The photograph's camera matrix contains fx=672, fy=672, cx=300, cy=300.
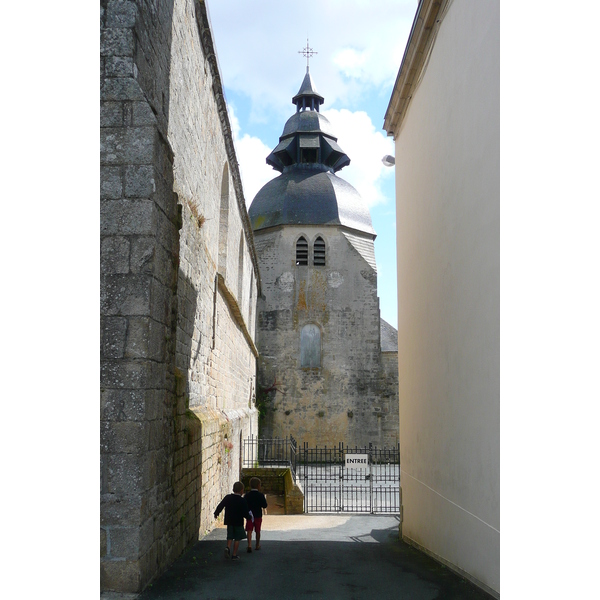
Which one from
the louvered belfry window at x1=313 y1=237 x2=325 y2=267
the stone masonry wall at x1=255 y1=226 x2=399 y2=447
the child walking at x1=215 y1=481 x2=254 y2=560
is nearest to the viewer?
the child walking at x1=215 y1=481 x2=254 y2=560

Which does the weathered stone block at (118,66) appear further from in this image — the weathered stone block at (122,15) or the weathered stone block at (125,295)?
the weathered stone block at (125,295)

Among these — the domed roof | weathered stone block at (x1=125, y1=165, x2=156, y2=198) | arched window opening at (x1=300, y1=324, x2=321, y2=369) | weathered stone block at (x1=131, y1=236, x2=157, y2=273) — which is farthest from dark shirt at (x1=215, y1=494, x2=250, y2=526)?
the domed roof

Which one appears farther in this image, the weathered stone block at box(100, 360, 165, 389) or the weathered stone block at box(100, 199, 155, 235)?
the weathered stone block at box(100, 199, 155, 235)

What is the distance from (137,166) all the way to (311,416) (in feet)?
74.3

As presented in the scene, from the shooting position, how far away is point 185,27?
7785 mm

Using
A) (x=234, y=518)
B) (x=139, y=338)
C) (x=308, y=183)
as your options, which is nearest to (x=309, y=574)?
(x=234, y=518)

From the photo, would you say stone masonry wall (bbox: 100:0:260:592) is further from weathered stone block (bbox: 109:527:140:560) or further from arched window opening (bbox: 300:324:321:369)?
arched window opening (bbox: 300:324:321:369)

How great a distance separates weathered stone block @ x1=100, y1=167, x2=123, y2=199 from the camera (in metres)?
5.41

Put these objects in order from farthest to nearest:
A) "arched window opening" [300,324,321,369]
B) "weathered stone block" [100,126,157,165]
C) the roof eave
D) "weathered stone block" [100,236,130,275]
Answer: "arched window opening" [300,324,321,369] → the roof eave → "weathered stone block" [100,126,157,165] → "weathered stone block" [100,236,130,275]

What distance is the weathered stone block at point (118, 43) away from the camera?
5.54m

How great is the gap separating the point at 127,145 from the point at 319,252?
23.8 metres

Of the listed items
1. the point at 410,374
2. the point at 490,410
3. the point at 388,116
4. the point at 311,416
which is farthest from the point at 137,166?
the point at 311,416

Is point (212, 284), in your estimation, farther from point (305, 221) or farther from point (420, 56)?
point (305, 221)

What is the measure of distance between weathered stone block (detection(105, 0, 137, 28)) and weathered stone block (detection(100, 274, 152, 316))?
6.93 ft
